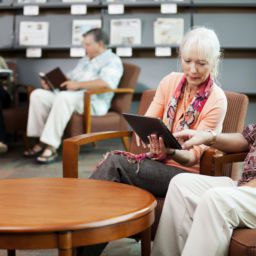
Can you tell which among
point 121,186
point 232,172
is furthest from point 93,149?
point 121,186

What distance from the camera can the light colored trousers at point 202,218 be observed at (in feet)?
5.61

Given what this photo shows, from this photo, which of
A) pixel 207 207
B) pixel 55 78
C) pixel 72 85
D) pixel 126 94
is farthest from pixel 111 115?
pixel 207 207

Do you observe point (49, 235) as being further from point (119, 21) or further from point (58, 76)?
point (119, 21)

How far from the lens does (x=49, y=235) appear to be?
1.55 m

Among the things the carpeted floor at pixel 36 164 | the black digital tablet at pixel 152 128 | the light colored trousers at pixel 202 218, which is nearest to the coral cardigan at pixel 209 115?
the black digital tablet at pixel 152 128

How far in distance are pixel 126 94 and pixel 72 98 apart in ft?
1.72

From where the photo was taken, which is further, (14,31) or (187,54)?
(14,31)

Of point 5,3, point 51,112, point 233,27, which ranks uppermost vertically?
point 5,3

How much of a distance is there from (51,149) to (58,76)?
2.30 ft

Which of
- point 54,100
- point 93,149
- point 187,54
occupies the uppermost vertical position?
point 187,54

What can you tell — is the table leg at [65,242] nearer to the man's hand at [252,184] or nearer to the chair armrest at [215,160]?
the man's hand at [252,184]

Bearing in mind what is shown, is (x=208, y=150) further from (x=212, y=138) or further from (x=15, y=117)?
(x=15, y=117)

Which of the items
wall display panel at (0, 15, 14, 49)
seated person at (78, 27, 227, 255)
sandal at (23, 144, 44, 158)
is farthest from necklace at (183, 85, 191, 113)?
wall display panel at (0, 15, 14, 49)

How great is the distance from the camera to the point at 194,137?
2211mm
